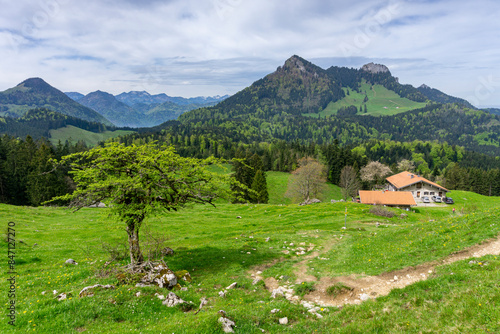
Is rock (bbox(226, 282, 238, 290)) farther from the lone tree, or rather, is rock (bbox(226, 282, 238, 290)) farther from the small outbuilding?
the small outbuilding

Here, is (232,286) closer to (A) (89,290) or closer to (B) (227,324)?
(B) (227,324)

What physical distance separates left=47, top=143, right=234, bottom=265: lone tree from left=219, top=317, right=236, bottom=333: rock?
8.95 metres

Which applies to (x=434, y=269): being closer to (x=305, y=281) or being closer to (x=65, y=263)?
(x=305, y=281)

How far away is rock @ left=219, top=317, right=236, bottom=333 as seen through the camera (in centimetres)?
1004

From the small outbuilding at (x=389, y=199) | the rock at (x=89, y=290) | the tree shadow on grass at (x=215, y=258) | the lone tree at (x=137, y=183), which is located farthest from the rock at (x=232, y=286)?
the small outbuilding at (x=389, y=199)

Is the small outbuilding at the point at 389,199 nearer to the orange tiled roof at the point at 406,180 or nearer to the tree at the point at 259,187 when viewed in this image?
the orange tiled roof at the point at 406,180

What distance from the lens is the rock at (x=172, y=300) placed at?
1289 cm

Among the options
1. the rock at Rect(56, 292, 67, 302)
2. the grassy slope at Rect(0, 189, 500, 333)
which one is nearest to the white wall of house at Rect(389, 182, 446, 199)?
the grassy slope at Rect(0, 189, 500, 333)

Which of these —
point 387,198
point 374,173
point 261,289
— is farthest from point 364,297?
point 374,173

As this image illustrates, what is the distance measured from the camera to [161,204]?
1783cm

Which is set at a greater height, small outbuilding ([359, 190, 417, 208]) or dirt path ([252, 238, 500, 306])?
dirt path ([252, 238, 500, 306])

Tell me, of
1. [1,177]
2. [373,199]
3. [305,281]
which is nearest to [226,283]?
[305,281]

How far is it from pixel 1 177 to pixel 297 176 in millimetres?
95794

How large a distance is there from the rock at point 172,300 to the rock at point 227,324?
391 cm
